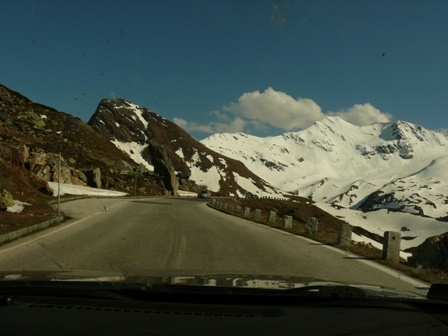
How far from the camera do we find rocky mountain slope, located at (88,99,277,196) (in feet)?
521

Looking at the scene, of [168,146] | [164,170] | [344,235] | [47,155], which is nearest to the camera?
[344,235]

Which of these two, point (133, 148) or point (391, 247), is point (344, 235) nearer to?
point (391, 247)

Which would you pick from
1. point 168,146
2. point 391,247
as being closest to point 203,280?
point 391,247

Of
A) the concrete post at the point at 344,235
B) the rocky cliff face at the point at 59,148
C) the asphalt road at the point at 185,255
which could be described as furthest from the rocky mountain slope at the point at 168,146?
the asphalt road at the point at 185,255

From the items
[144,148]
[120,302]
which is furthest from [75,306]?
[144,148]

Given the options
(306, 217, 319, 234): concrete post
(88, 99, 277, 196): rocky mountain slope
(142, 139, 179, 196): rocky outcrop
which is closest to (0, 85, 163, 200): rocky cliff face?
(142, 139, 179, 196): rocky outcrop

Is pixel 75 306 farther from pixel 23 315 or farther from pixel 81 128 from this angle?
pixel 81 128

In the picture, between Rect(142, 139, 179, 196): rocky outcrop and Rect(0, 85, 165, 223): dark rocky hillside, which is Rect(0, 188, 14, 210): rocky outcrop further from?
Rect(142, 139, 179, 196): rocky outcrop

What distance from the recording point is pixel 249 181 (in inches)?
7446

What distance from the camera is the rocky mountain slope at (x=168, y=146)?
158750 millimetres

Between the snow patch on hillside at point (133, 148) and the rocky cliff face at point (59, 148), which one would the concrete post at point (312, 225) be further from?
the snow patch on hillside at point (133, 148)

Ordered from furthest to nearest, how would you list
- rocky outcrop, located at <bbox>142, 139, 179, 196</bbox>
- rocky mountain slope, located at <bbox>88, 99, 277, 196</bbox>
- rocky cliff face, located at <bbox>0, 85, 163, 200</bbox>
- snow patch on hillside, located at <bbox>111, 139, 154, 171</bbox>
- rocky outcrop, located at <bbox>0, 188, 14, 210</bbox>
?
rocky mountain slope, located at <bbox>88, 99, 277, 196</bbox> → snow patch on hillside, located at <bbox>111, 139, 154, 171</bbox> → rocky outcrop, located at <bbox>142, 139, 179, 196</bbox> → rocky cliff face, located at <bbox>0, 85, 163, 200</bbox> → rocky outcrop, located at <bbox>0, 188, 14, 210</bbox>

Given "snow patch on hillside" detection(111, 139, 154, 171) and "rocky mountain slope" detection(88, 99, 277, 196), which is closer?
"snow patch on hillside" detection(111, 139, 154, 171)

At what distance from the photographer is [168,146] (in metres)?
179
